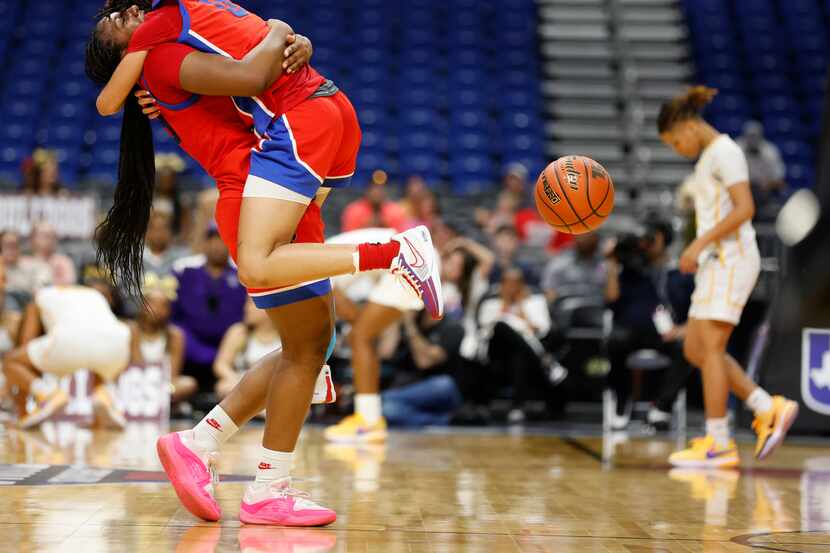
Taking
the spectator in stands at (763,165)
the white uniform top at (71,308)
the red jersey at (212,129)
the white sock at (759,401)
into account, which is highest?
the spectator in stands at (763,165)

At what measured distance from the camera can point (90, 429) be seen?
6.84 metres

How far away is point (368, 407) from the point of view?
257 inches

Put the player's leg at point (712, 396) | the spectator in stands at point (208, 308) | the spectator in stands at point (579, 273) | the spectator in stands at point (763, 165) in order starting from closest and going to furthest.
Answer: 1. the player's leg at point (712, 396)
2. the spectator in stands at point (208, 308)
3. the spectator in stands at point (579, 273)
4. the spectator in stands at point (763, 165)

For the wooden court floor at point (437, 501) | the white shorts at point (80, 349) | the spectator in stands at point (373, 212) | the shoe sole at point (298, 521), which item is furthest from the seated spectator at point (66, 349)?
the shoe sole at point (298, 521)

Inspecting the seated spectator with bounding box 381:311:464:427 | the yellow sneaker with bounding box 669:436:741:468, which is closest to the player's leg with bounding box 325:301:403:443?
the seated spectator with bounding box 381:311:464:427

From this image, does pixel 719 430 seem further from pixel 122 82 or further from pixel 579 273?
pixel 579 273

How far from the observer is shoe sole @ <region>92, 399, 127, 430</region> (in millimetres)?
6867

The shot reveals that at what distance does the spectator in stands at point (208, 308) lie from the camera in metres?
8.22

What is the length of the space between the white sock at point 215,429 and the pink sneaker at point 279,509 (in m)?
0.29

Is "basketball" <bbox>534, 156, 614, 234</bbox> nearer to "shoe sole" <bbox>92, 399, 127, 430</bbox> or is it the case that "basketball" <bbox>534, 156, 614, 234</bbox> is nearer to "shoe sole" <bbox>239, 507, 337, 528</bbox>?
"shoe sole" <bbox>239, 507, 337, 528</bbox>

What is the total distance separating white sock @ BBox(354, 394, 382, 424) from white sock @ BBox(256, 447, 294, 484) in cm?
301

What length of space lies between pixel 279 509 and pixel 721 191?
3.11 metres

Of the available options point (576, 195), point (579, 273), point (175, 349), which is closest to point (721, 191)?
point (576, 195)

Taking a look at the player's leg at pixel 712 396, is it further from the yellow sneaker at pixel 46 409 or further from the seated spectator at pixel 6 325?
the seated spectator at pixel 6 325
